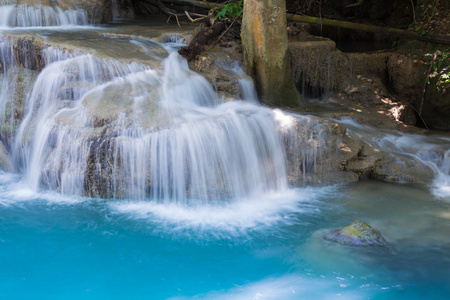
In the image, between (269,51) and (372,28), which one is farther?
(372,28)

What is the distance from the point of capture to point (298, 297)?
4.35 m

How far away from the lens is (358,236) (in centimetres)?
520

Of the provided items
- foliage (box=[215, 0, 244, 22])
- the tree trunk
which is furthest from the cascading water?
foliage (box=[215, 0, 244, 22])

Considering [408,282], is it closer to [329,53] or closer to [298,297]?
[298,297]

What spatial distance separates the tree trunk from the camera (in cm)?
805

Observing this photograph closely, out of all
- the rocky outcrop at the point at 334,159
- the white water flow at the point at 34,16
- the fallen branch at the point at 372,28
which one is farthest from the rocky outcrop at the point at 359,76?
the white water flow at the point at 34,16

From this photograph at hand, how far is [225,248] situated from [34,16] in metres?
7.30

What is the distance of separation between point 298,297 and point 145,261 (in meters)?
1.69

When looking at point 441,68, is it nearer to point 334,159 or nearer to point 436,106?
point 436,106

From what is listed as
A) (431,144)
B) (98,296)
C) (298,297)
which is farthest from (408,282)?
(431,144)

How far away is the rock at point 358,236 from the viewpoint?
17.0ft

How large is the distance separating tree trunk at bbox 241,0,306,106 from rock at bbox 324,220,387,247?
3645 mm

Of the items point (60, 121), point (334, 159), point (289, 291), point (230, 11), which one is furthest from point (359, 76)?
point (289, 291)

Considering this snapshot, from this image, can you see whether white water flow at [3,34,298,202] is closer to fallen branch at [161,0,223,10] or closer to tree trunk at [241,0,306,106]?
tree trunk at [241,0,306,106]
